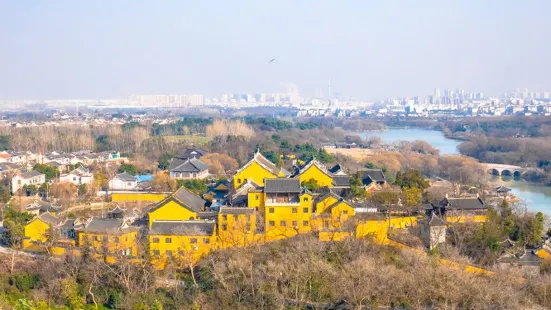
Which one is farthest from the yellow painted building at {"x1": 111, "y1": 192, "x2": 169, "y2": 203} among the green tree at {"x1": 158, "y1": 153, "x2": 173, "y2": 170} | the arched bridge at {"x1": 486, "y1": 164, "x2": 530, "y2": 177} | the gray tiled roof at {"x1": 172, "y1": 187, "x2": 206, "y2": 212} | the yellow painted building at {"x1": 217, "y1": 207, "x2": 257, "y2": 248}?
the arched bridge at {"x1": 486, "y1": 164, "x2": 530, "y2": 177}

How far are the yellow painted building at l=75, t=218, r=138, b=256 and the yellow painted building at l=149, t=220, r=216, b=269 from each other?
0.99ft

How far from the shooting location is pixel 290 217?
8.82 m

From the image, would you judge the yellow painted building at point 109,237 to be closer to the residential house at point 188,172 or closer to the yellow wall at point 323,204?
the yellow wall at point 323,204

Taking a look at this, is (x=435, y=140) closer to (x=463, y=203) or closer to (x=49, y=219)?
(x=463, y=203)

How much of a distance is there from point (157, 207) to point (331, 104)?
62830 millimetres

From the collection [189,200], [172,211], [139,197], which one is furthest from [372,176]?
[139,197]

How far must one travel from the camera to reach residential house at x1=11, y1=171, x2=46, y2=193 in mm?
13688

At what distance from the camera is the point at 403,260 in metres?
7.82

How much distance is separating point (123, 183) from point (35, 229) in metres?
3.95

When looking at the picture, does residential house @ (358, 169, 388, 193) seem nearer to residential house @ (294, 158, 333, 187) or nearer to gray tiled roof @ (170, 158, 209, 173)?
residential house @ (294, 158, 333, 187)

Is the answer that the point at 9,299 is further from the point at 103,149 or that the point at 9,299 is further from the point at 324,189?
the point at 103,149

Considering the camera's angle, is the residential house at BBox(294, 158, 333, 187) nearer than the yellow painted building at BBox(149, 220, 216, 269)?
No

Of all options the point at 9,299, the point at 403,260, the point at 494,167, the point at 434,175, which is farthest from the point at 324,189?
the point at 494,167

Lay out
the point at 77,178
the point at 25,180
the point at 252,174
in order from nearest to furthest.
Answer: the point at 252,174 < the point at 25,180 < the point at 77,178
